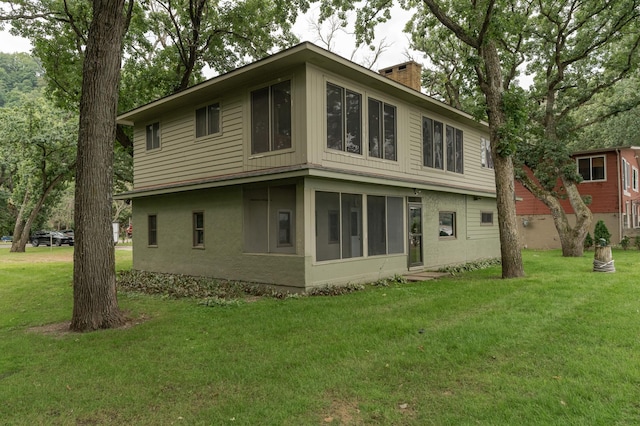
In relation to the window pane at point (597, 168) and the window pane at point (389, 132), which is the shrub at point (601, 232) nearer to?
the window pane at point (597, 168)

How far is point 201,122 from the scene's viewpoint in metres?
11.6

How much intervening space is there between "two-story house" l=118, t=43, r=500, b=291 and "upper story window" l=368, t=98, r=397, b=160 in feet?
0.15

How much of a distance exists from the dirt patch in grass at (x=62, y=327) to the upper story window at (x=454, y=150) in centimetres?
1099

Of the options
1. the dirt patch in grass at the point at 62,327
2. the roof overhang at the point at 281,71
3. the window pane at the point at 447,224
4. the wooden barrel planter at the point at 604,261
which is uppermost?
the roof overhang at the point at 281,71

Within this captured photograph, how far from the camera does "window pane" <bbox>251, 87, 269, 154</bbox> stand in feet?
32.3

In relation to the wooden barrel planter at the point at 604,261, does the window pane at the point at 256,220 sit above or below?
above

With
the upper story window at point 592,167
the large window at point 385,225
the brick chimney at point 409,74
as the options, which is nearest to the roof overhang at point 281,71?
the brick chimney at point 409,74

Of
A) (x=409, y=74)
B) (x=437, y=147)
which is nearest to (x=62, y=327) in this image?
(x=437, y=147)

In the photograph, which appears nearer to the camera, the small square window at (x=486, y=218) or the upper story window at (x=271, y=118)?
the upper story window at (x=271, y=118)

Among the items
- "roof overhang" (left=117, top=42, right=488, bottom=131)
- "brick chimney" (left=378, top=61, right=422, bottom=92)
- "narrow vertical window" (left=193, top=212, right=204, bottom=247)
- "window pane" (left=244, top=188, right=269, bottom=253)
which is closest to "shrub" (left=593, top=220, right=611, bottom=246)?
"roof overhang" (left=117, top=42, right=488, bottom=131)

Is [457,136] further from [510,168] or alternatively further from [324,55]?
[324,55]

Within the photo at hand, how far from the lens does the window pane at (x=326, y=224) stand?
9.48 metres

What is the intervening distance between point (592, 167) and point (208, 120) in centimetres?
2076

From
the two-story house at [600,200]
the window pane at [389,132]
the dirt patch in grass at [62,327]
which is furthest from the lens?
the two-story house at [600,200]
